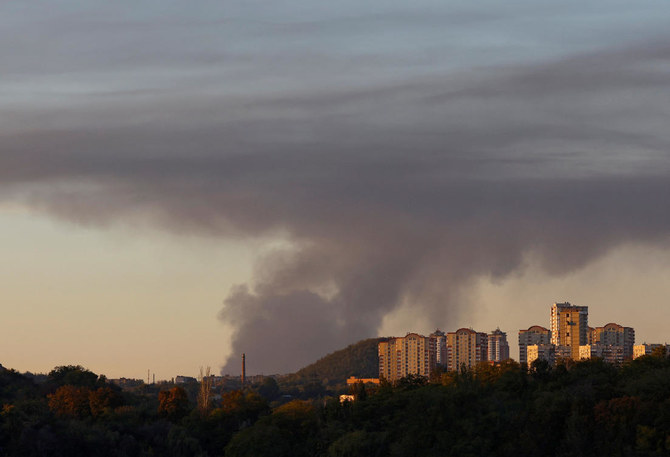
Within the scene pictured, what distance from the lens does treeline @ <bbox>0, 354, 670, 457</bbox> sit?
70375mm

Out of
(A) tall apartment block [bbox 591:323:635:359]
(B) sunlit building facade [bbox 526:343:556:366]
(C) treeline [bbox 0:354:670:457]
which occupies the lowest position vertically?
(C) treeline [bbox 0:354:670:457]

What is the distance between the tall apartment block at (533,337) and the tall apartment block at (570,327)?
339cm

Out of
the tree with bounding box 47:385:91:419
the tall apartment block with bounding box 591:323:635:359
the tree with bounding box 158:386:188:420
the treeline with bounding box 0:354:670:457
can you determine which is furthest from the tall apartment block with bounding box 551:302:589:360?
the tree with bounding box 47:385:91:419

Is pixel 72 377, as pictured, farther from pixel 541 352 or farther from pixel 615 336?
pixel 615 336

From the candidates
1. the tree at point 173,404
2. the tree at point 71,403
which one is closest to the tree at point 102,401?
the tree at point 71,403

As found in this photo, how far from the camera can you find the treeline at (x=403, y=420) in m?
70.4

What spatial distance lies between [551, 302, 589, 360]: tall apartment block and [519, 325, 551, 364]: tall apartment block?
3393 millimetres

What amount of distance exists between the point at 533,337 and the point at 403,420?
354 ft

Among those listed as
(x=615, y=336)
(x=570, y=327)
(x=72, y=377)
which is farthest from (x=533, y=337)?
(x=72, y=377)

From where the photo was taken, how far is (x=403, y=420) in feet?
263

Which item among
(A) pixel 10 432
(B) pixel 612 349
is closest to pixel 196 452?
(A) pixel 10 432

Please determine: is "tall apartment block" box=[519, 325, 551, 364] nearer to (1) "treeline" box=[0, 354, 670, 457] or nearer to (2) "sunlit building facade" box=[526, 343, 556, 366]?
(2) "sunlit building facade" box=[526, 343, 556, 366]

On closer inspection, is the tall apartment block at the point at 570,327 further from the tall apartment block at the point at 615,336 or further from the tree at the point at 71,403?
the tree at the point at 71,403

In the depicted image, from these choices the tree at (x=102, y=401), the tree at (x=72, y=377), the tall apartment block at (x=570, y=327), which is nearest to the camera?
the tree at (x=102, y=401)
